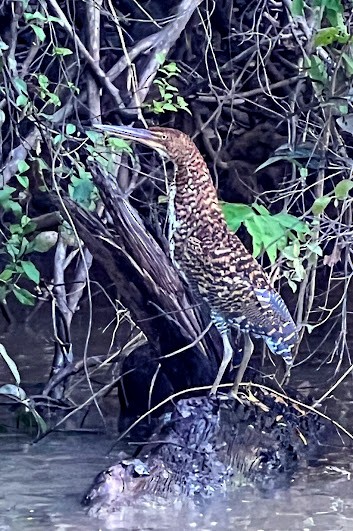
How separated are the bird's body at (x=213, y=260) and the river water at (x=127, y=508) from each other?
446 mm

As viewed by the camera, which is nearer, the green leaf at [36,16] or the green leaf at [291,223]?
the green leaf at [291,223]

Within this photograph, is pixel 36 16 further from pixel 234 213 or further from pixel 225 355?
pixel 225 355

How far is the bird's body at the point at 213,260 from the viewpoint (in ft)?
13.3

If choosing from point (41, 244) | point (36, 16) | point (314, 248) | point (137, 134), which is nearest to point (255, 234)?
point (314, 248)

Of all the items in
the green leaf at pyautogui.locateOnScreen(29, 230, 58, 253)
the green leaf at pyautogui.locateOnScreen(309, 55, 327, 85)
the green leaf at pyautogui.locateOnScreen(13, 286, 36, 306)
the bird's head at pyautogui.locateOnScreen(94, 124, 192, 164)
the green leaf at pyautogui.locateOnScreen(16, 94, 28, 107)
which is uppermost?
the green leaf at pyautogui.locateOnScreen(309, 55, 327, 85)

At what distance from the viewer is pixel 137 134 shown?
406cm

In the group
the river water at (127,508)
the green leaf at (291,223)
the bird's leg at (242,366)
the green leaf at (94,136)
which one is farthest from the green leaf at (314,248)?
the green leaf at (94,136)

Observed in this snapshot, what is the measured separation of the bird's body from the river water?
446mm

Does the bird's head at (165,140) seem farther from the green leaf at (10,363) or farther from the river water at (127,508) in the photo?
the river water at (127,508)

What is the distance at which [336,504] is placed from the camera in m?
3.70

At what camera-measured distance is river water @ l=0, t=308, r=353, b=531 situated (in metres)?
3.51

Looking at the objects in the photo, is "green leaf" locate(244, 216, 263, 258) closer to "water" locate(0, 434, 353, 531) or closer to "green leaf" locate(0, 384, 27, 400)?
"water" locate(0, 434, 353, 531)

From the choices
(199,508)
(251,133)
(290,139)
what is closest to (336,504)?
(199,508)

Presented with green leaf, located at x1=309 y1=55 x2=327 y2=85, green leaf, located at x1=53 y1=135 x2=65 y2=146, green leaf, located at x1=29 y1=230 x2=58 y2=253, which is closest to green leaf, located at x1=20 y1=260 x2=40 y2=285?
green leaf, located at x1=29 y1=230 x2=58 y2=253
